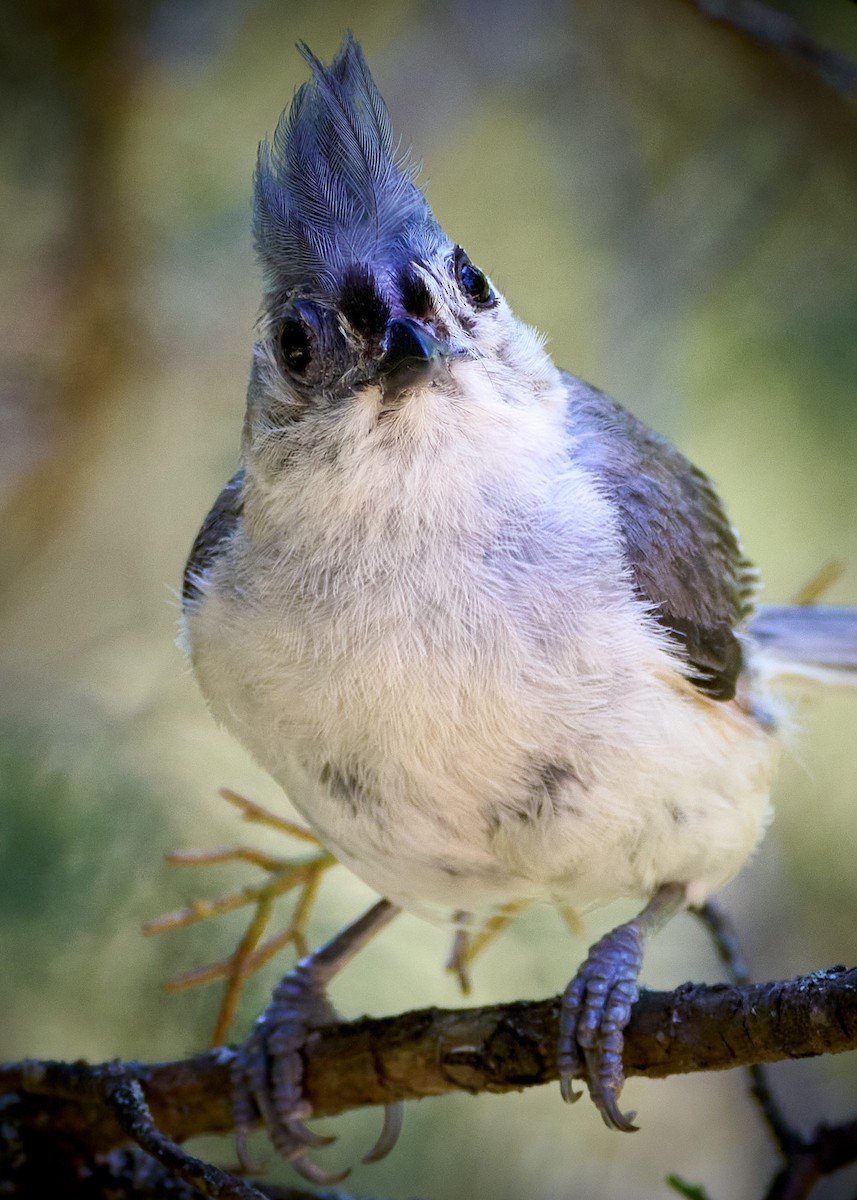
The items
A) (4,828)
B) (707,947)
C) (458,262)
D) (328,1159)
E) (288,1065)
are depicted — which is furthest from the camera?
(707,947)

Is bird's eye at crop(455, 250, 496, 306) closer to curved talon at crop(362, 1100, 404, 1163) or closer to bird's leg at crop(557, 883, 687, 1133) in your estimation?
bird's leg at crop(557, 883, 687, 1133)

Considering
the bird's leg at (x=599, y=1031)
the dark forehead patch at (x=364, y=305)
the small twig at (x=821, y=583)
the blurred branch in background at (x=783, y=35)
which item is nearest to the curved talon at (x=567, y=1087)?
the bird's leg at (x=599, y=1031)

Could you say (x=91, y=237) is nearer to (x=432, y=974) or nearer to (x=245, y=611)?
(x=245, y=611)

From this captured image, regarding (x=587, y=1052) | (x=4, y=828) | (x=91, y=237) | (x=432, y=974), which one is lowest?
(x=587, y=1052)

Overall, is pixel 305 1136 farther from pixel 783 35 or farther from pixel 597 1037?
pixel 783 35

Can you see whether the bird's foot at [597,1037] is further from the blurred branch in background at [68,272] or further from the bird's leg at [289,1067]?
the blurred branch in background at [68,272]

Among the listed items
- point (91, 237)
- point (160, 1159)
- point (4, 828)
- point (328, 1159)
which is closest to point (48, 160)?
point (91, 237)

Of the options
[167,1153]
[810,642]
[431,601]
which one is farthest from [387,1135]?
[810,642]

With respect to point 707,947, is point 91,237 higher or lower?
higher

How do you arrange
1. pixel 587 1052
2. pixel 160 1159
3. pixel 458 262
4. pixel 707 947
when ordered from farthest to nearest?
pixel 707 947, pixel 458 262, pixel 587 1052, pixel 160 1159
